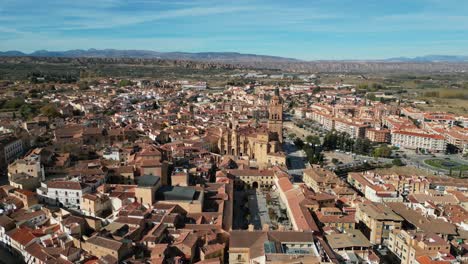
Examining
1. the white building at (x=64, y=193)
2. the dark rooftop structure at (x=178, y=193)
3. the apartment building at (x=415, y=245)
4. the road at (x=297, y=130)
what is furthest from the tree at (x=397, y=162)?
the white building at (x=64, y=193)

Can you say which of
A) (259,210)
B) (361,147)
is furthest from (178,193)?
(361,147)

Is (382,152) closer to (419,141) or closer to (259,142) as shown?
(419,141)

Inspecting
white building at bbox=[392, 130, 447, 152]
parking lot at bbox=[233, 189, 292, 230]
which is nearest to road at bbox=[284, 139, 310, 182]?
parking lot at bbox=[233, 189, 292, 230]

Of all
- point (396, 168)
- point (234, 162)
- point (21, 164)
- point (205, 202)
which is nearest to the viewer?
point (205, 202)

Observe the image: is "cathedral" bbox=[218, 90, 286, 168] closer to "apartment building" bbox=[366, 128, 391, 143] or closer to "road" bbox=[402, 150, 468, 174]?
"road" bbox=[402, 150, 468, 174]

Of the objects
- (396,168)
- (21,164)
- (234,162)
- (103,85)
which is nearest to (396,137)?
(396,168)

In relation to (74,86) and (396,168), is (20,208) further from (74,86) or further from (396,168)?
(74,86)
